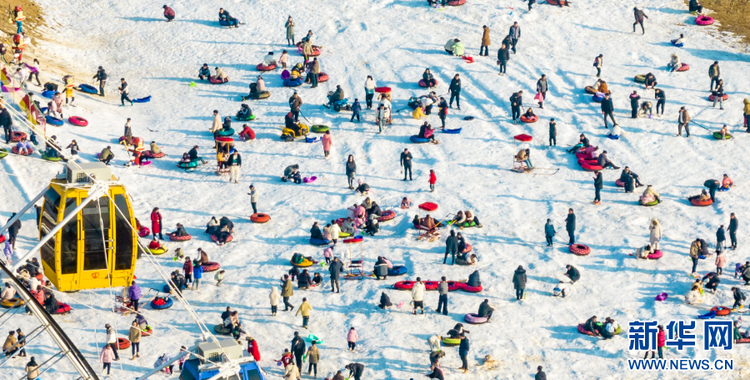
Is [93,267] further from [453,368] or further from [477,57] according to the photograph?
[477,57]

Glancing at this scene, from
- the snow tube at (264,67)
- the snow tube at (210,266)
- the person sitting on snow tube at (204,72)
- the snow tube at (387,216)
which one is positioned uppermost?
the snow tube at (264,67)

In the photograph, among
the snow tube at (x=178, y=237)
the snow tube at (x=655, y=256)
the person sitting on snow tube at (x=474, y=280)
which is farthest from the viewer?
the snow tube at (x=178, y=237)

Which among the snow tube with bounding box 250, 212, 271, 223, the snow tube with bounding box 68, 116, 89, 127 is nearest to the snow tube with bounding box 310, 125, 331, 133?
the snow tube with bounding box 250, 212, 271, 223

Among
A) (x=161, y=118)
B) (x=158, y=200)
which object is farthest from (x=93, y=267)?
(x=161, y=118)

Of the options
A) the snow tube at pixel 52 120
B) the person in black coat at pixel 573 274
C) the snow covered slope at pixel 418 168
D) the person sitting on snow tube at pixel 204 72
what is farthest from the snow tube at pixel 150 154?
the person in black coat at pixel 573 274

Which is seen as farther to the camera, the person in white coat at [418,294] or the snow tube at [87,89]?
the snow tube at [87,89]

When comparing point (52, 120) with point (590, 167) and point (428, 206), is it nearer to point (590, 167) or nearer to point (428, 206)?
point (428, 206)

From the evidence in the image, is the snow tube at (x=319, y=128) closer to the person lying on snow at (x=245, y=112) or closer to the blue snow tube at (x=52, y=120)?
the person lying on snow at (x=245, y=112)
